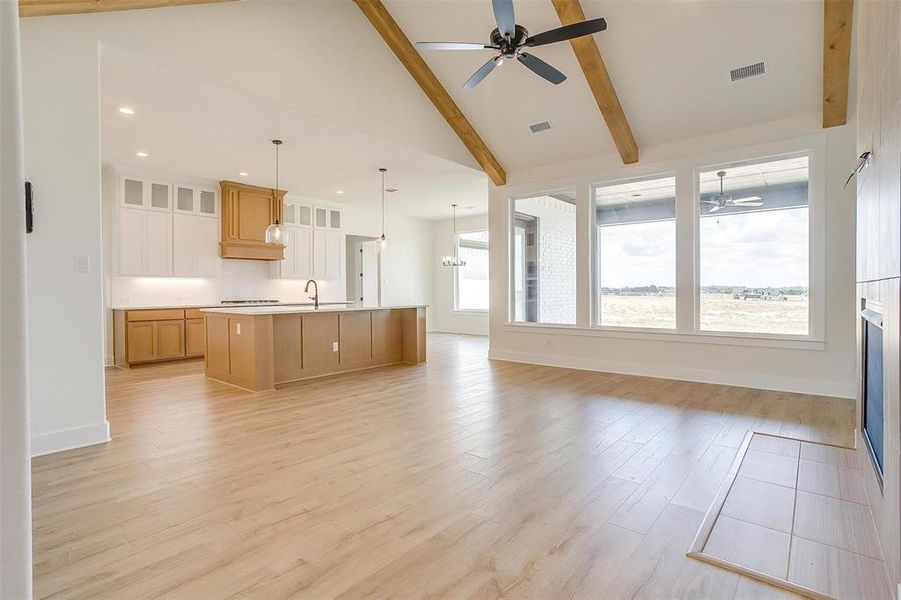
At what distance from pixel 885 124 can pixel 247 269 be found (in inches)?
334

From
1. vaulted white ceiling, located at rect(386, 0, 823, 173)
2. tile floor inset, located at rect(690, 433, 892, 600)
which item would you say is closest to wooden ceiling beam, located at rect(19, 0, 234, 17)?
vaulted white ceiling, located at rect(386, 0, 823, 173)

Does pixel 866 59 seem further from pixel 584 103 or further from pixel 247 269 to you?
pixel 247 269

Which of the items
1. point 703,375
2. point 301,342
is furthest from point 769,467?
point 301,342

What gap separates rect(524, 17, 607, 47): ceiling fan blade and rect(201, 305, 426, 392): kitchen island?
382cm

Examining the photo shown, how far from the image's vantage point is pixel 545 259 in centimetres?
705

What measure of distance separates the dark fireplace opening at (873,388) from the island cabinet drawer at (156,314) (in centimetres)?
791

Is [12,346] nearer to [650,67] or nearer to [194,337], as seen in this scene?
[650,67]

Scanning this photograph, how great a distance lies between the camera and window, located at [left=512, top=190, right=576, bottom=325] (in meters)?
6.66

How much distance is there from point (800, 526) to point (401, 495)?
6.41 ft

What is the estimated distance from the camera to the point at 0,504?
871mm

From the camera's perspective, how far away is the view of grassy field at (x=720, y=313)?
4.96 metres

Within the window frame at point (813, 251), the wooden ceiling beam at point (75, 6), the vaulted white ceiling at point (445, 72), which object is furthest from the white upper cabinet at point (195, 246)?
the window frame at point (813, 251)

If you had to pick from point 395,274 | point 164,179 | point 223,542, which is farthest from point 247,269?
point 223,542

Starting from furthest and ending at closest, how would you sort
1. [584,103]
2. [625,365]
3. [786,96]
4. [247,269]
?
1. [247,269]
2. [625,365]
3. [584,103]
4. [786,96]
